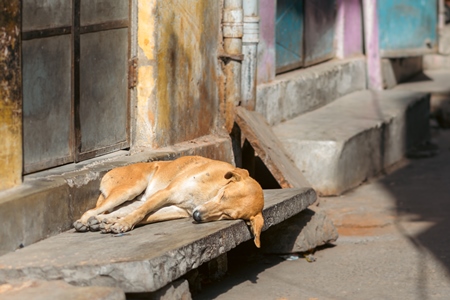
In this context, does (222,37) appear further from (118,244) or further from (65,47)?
(118,244)

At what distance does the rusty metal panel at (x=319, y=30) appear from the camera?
11.3m

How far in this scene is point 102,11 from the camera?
6906mm

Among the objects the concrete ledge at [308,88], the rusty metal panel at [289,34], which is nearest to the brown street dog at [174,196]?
the concrete ledge at [308,88]

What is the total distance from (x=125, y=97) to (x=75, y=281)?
2430mm

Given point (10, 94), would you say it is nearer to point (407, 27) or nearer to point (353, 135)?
point (353, 135)

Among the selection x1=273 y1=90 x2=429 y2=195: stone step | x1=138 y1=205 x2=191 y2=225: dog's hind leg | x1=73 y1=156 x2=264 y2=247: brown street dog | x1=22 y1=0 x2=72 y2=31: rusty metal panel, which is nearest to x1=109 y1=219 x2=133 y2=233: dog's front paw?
x1=73 y1=156 x2=264 y2=247: brown street dog

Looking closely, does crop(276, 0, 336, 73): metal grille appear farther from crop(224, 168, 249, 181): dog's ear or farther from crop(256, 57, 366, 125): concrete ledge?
crop(224, 168, 249, 181): dog's ear

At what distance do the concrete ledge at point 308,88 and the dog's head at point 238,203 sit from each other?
3044mm

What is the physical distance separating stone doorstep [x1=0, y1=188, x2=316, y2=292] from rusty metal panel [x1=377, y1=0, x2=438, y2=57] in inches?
293

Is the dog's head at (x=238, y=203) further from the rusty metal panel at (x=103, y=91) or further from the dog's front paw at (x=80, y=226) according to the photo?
the rusty metal panel at (x=103, y=91)

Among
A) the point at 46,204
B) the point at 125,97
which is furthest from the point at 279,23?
the point at 46,204

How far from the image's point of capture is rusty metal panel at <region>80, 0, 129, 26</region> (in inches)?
263

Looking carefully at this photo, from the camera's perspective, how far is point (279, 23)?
10359mm

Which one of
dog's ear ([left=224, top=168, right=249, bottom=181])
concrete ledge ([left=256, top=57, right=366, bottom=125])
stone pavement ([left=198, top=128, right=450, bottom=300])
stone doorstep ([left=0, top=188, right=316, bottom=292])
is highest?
concrete ledge ([left=256, top=57, right=366, bottom=125])
